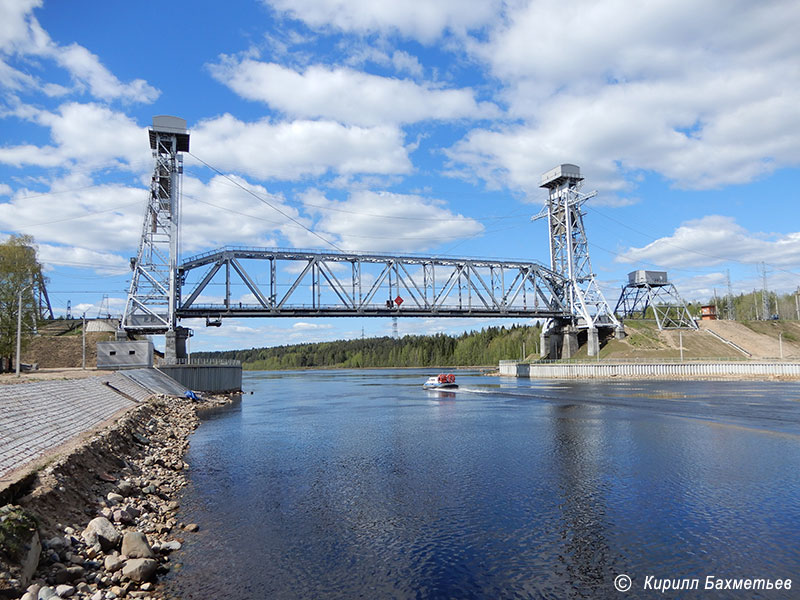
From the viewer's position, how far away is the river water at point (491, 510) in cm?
1376

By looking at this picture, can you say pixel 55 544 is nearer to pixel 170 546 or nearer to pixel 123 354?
pixel 170 546

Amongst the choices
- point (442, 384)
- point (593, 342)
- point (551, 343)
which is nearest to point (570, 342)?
point (551, 343)

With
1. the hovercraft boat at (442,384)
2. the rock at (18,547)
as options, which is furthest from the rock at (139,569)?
the hovercraft boat at (442,384)

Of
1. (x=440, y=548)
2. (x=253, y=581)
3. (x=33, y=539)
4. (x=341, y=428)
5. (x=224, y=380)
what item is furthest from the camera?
(x=224, y=380)

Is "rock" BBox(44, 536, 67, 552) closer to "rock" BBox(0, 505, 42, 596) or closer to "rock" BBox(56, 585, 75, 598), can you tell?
"rock" BBox(0, 505, 42, 596)

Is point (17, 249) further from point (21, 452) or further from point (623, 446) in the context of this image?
point (623, 446)

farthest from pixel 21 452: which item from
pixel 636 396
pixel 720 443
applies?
pixel 636 396

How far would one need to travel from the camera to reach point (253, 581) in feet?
44.9

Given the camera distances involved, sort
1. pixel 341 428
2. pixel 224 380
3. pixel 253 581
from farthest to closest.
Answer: pixel 224 380
pixel 341 428
pixel 253 581

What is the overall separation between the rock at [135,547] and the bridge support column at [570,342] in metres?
116

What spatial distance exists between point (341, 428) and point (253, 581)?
29.8 m

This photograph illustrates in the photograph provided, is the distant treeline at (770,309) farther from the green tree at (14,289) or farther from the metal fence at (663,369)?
the green tree at (14,289)

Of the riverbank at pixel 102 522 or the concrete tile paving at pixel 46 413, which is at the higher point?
the concrete tile paving at pixel 46 413

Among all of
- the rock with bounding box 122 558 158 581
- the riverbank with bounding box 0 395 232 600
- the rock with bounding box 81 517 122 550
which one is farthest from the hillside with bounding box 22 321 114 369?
the rock with bounding box 122 558 158 581
